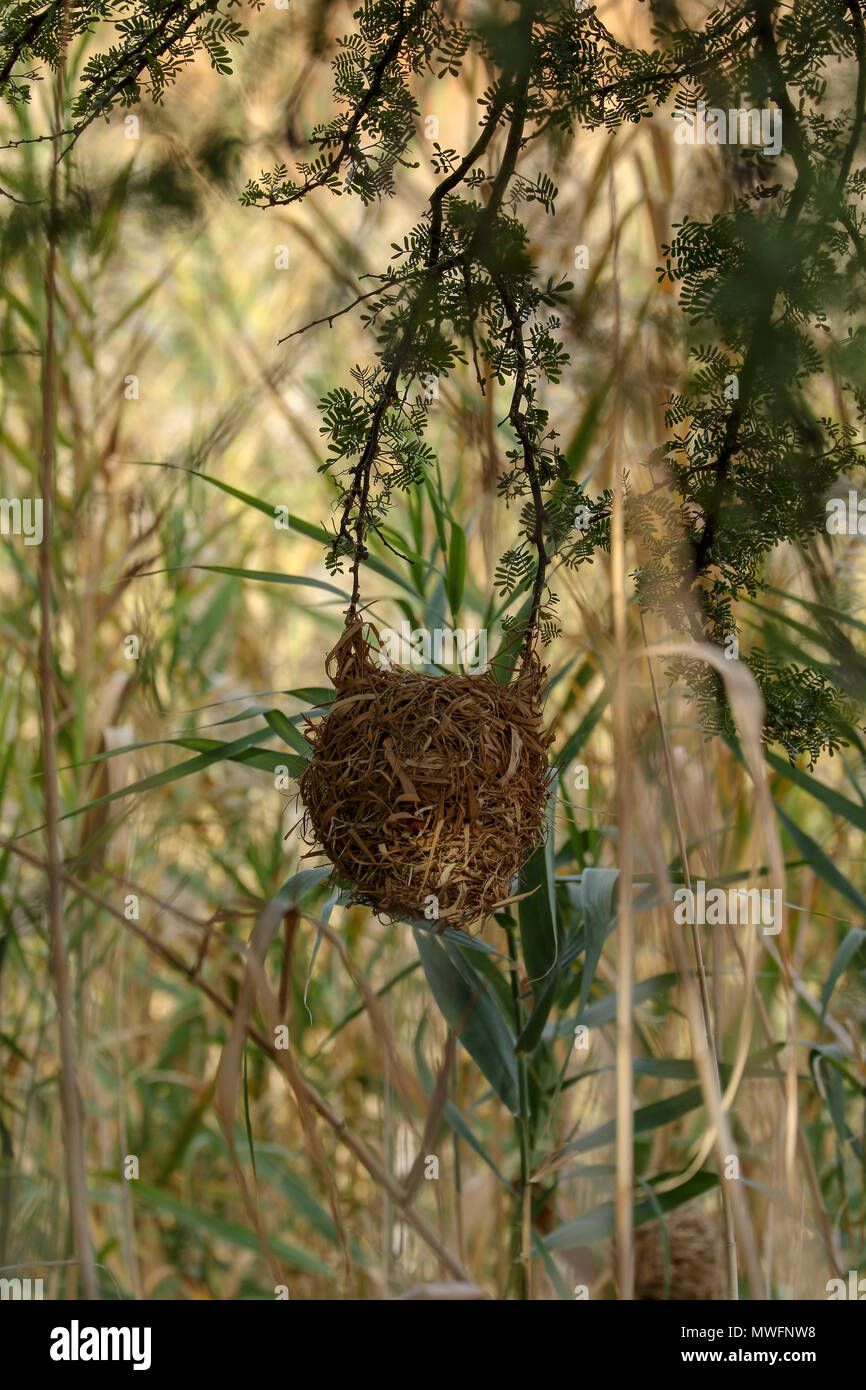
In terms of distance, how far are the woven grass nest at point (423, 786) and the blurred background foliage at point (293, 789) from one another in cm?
7

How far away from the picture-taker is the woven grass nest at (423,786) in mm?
434

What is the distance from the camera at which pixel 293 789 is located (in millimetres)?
1049

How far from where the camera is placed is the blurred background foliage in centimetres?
64

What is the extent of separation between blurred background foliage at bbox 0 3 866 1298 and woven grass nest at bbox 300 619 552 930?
0.23 feet

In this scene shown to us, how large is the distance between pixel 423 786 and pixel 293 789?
63 cm

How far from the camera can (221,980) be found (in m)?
1.13

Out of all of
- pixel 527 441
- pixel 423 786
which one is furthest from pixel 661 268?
pixel 423 786

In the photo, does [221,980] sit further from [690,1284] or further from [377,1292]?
[690,1284]

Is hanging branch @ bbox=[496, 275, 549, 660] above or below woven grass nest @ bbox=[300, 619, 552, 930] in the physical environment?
above

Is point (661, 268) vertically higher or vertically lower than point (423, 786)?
higher

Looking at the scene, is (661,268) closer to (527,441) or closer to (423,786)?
(527,441)

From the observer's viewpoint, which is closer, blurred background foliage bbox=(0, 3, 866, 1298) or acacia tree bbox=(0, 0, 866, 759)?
acacia tree bbox=(0, 0, 866, 759)

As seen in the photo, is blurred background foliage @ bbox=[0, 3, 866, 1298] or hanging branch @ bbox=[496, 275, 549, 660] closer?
hanging branch @ bbox=[496, 275, 549, 660]
